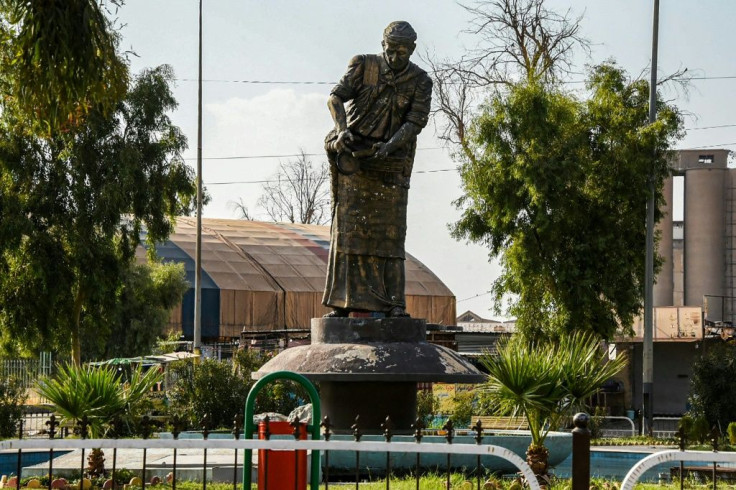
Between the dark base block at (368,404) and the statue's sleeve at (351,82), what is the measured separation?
319cm

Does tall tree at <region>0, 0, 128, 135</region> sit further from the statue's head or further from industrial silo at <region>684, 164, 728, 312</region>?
industrial silo at <region>684, 164, 728, 312</region>

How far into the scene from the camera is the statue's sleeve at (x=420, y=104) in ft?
47.5

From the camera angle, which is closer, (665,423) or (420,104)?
(420,104)

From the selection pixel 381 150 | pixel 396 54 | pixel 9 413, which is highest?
pixel 396 54

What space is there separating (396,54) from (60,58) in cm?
429

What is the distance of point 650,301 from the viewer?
29.3 meters

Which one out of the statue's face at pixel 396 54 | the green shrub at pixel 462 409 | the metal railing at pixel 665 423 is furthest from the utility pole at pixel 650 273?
the statue's face at pixel 396 54

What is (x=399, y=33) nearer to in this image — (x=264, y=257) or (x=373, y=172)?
(x=373, y=172)

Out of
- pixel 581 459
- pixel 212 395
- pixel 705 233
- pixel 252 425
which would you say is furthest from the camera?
pixel 705 233

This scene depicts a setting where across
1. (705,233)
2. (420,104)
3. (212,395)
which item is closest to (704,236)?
(705,233)

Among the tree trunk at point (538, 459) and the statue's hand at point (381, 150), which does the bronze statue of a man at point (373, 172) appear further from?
the tree trunk at point (538, 459)

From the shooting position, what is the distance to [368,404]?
13875 millimetres

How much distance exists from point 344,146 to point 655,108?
54.6 feet

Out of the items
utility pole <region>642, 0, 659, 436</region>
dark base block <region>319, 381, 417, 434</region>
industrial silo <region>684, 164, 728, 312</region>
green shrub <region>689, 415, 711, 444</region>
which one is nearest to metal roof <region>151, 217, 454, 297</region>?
industrial silo <region>684, 164, 728, 312</region>
